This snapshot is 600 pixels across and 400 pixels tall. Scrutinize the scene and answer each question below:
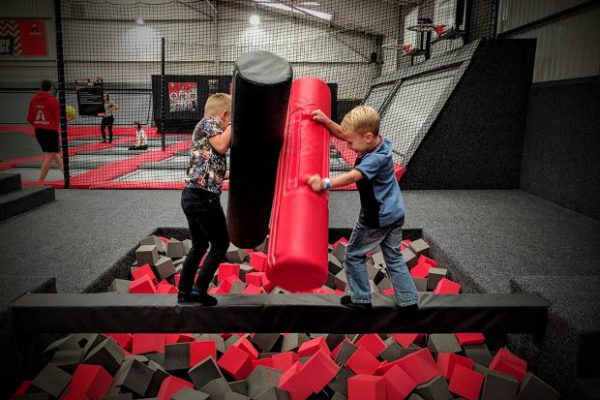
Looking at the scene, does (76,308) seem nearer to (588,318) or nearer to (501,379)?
(501,379)

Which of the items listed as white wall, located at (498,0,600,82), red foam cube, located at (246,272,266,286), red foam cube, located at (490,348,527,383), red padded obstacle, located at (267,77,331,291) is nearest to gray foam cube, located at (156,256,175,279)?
red foam cube, located at (246,272,266,286)

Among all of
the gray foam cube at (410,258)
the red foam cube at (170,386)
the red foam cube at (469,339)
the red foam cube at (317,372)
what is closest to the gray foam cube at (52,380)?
the red foam cube at (170,386)

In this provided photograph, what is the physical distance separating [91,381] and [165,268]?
1152 millimetres

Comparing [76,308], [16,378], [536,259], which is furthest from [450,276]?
[16,378]

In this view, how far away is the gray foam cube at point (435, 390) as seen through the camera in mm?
1880

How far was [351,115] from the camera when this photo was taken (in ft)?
5.89

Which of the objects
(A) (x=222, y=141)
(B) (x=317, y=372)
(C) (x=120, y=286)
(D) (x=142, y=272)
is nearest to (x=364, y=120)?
(A) (x=222, y=141)

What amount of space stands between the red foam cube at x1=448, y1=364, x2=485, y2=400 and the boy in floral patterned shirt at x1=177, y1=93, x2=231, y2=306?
1112 millimetres

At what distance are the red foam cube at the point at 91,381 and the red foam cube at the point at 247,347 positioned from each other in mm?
592

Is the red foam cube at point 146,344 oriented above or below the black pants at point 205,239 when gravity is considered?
below

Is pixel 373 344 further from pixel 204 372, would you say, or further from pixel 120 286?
pixel 120 286

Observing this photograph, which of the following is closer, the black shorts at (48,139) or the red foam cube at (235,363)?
the red foam cube at (235,363)

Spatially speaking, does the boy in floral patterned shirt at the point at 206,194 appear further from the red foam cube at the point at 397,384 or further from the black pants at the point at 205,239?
the red foam cube at the point at 397,384

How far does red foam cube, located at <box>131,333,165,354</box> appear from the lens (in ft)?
7.48
